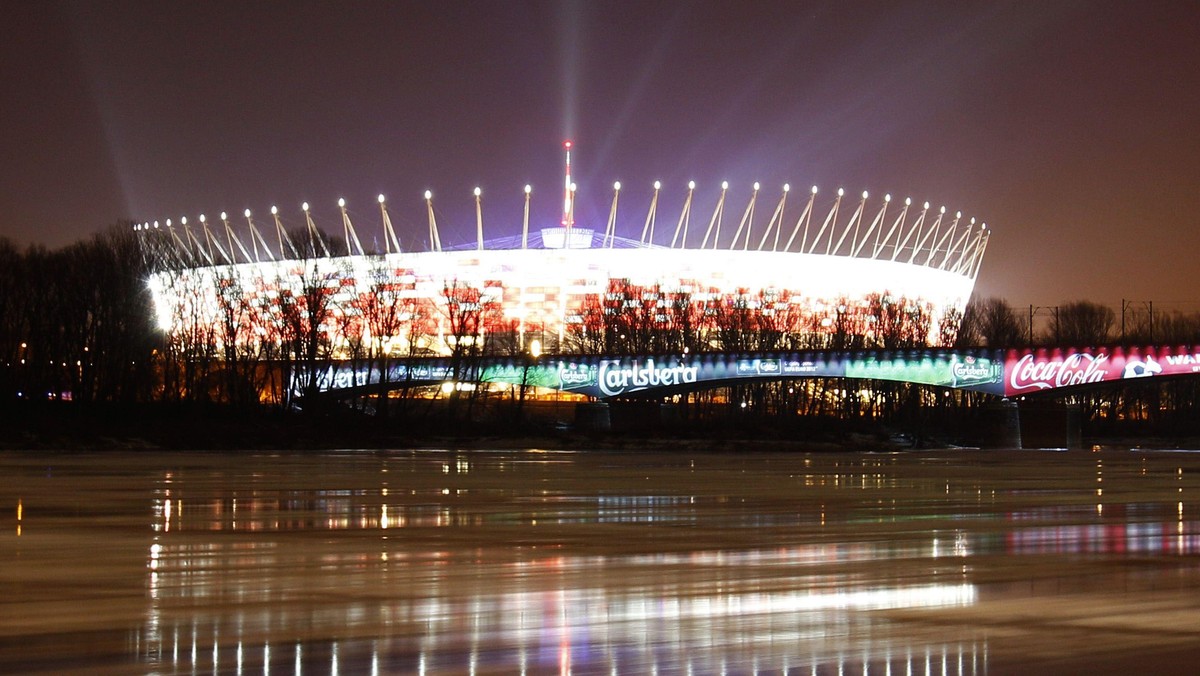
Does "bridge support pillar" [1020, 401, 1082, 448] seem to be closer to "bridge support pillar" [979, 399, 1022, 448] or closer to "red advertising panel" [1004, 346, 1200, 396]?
"bridge support pillar" [979, 399, 1022, 448]

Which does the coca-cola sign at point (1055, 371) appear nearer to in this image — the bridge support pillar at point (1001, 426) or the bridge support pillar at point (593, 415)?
the bridge support pillar at point (1001, 426)

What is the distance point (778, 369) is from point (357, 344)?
32.1m

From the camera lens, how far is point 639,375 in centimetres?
11444

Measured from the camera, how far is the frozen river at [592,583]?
10234mm

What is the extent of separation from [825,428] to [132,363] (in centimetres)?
4354

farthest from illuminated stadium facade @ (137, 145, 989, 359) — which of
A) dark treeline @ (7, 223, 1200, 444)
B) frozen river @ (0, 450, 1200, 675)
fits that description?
frozen river @ (0, 450, 1200, 675)

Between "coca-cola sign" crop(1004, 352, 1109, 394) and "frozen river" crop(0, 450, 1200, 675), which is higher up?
"coca-cola sign" crop(1004, 352, 1109, 394)

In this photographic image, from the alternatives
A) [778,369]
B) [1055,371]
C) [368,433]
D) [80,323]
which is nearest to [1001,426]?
[1055,371]

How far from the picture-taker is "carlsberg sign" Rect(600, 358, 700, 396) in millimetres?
111875

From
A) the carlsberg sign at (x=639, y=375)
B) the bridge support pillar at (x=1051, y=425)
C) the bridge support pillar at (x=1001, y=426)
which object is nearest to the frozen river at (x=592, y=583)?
the bridge support pillar at (x=1051, y=425)

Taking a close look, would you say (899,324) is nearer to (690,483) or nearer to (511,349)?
(511,349)

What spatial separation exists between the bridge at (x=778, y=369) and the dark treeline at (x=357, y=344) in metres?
1.80

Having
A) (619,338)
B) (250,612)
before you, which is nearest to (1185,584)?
(250,612)

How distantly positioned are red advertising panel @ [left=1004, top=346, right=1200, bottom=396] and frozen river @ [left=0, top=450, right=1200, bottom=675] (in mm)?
72623
